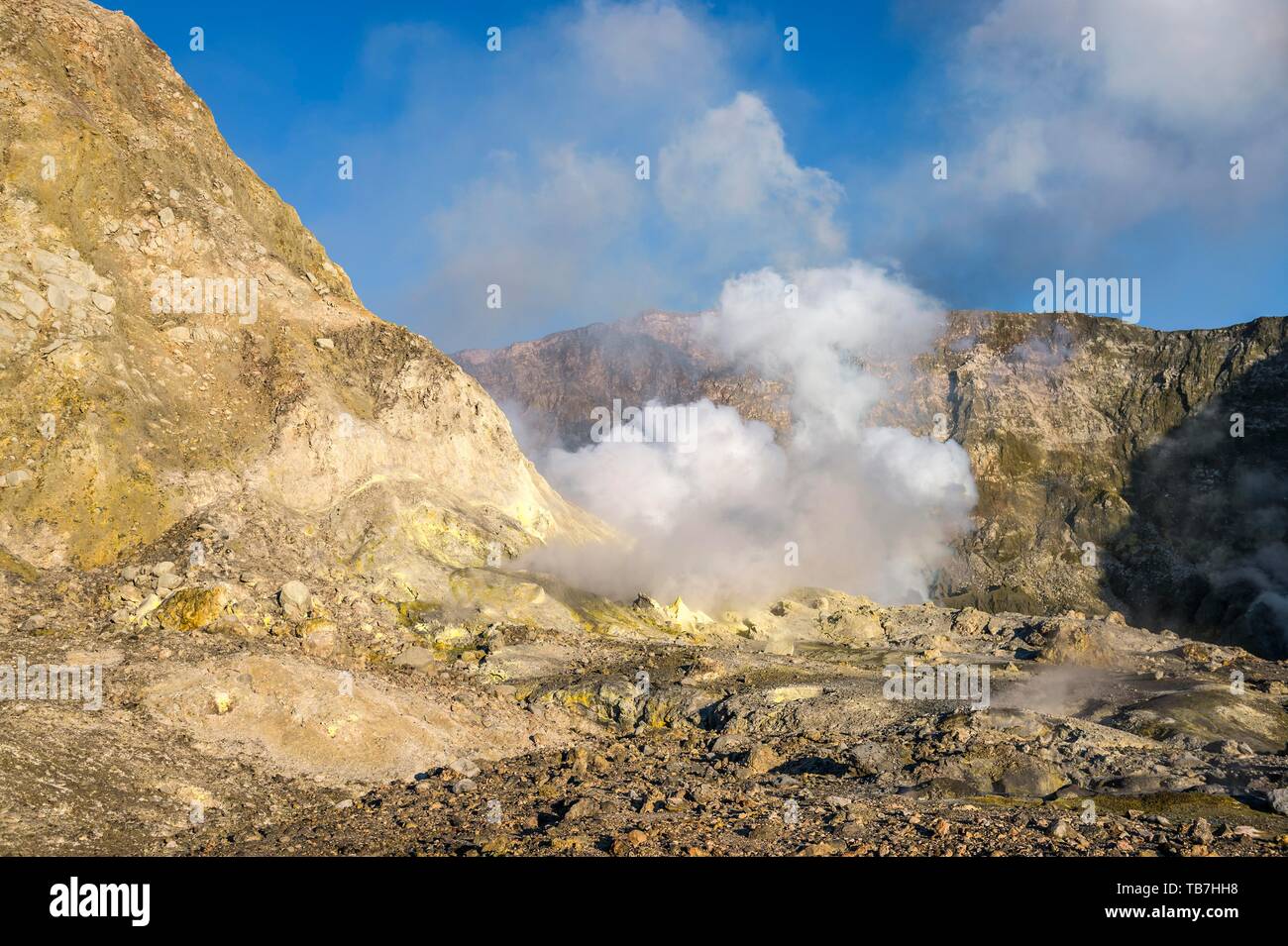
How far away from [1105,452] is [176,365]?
75.7m

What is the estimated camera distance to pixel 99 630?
70.2 feet

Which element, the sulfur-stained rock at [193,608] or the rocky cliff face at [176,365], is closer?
the sulfur-stained rock at [193,608]

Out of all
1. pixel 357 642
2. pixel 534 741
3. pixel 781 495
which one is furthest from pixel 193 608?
pixel 781 495

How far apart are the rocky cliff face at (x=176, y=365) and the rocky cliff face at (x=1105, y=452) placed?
49.4 meters

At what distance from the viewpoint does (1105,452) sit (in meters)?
78.4

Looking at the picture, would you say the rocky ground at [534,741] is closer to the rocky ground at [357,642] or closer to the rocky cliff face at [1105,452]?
the rocky ground at [357,642]

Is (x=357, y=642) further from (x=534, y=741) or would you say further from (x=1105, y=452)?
(x=1105, y=452)

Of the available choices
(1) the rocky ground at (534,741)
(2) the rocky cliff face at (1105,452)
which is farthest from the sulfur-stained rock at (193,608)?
(2) the rocky cliff face at (1105,452)

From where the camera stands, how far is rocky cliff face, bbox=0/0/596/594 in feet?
84.7

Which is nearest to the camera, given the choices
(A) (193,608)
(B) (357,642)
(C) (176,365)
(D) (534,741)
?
(D) (534,741)

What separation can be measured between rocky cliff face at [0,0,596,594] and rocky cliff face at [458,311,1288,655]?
49394mm

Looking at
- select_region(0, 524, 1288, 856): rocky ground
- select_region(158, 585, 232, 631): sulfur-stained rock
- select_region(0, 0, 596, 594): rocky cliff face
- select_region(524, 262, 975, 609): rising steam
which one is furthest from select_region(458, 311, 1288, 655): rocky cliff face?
select_region(158, 585, 232, 631): sulfur-stained rock

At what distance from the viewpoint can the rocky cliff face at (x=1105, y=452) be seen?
221ft
